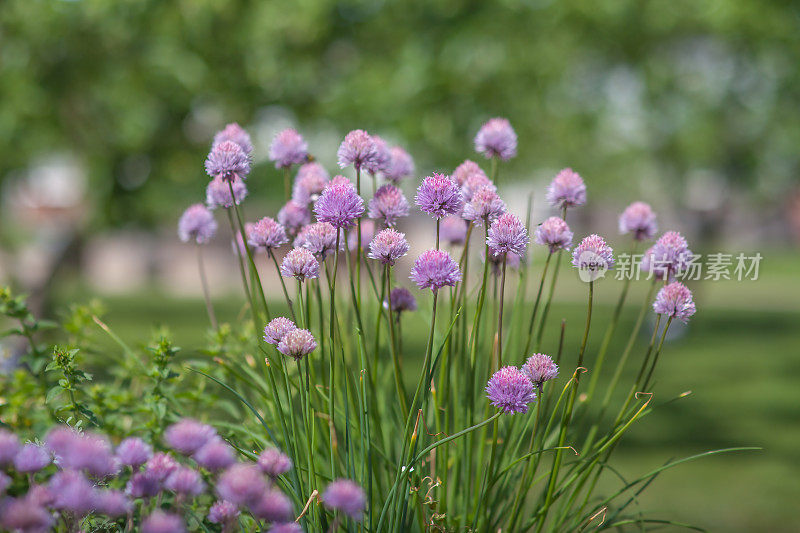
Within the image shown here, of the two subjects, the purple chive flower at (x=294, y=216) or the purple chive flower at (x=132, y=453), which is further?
the purple chive flower at (x=294, y=216)

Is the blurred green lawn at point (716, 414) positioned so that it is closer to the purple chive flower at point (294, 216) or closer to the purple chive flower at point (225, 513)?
the purple chive flower at point (294, 216)

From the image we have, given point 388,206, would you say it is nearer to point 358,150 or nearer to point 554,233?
point 358,150

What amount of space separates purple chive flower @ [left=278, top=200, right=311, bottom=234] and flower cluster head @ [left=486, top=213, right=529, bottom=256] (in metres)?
0.59

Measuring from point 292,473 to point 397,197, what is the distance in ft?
2.09

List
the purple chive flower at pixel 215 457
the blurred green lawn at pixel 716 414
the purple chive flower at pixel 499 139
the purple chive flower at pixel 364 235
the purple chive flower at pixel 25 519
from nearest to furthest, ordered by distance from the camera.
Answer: the purple chive flower at pixel 25 519
the purple chive flower at pixel 215 457
the purple chive flower at pixel 499 139
the purple chive flower at pixel 364 235
the blurred green lawn at pixel 716 414

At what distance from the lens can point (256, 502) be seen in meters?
0.94

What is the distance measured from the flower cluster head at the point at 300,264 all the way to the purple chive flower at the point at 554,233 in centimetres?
51

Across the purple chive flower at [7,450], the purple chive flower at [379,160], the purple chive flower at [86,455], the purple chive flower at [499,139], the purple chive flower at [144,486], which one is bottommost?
the purple chive flower at [144,486]

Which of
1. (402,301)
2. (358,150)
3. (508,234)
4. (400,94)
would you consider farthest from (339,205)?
(400,94)

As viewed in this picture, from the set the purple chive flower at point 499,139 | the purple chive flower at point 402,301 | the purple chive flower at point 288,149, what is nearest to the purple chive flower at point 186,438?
the purple chive flower at point 402,301

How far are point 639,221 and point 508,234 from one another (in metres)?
0.67

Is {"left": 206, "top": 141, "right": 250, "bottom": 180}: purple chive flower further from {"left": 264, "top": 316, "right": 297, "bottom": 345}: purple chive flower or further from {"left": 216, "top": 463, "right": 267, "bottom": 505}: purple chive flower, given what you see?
{"left": 216, "top": 463, "right": 267, "bottom": 505}: purple chive flower

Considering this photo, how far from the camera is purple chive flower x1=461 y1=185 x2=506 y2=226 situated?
1.49 meters

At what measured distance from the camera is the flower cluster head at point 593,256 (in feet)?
4.84
